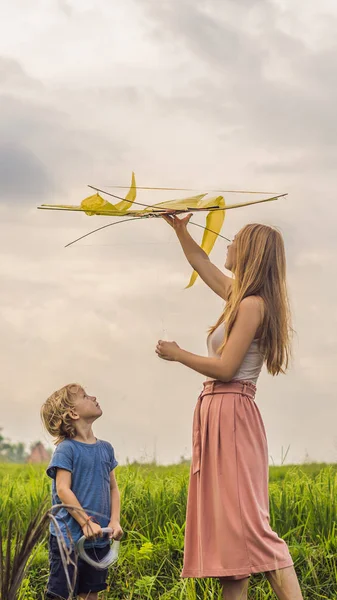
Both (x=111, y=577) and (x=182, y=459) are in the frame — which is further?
(x=182, y=459)

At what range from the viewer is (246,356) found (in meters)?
3.83

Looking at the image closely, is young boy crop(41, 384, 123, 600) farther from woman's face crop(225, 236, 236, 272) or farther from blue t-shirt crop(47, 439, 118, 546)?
woman's face crop(225, 236, 236, 272)

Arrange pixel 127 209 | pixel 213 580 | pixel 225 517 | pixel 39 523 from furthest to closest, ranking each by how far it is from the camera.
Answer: pixel 213 580 → pixel 127 209 → pixel 225 517 → pixel 39 523

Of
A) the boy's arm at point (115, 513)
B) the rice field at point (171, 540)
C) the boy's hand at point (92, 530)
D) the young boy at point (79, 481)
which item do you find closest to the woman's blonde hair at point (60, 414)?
the young boy at point (79, 481)

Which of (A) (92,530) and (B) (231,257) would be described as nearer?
(A) (92,530)

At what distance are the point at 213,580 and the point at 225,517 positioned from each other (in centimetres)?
138

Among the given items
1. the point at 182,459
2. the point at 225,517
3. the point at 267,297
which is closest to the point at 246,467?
the point at 225,517

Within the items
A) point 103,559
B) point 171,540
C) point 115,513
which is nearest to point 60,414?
point 115,513

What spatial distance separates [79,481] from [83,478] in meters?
0.02

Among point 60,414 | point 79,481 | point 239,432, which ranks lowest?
point 79,481

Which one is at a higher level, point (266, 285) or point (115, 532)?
point (266, 285)

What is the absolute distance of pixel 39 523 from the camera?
7.80 ft

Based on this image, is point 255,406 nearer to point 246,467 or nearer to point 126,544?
point 246,467

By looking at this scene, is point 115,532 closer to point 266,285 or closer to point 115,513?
point 115,513
